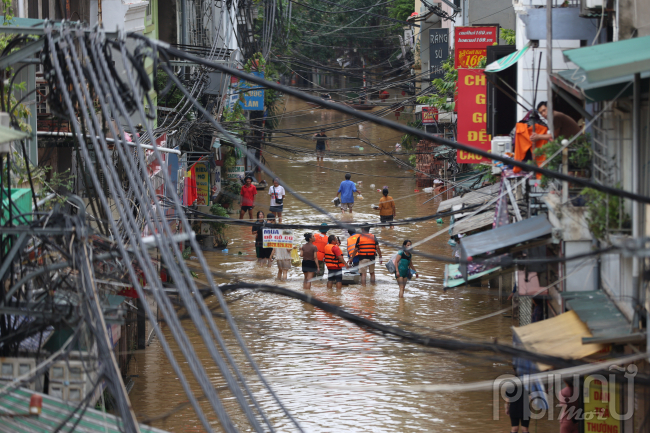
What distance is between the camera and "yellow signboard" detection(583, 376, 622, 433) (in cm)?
909

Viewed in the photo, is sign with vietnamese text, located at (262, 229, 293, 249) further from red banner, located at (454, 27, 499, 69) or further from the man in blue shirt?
the man in blue shirt

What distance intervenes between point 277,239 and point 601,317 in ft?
30.9

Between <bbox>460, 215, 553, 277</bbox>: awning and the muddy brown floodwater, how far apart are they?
3.68ft

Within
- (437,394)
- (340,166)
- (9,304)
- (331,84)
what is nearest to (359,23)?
(331,84)

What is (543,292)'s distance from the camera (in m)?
11.3

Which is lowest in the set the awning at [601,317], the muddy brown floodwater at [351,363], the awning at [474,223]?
the muddy brown floodwater at [351,363]

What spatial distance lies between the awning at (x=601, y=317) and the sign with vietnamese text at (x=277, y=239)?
8163 mm

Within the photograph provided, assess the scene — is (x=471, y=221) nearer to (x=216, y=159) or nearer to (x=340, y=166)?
(x=216, y=159)

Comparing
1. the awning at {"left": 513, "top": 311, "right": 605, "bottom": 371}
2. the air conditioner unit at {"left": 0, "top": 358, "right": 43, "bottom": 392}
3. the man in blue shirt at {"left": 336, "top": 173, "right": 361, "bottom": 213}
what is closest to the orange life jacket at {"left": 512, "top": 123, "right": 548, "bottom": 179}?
the awning at {"left": 513, "top": 311, "right": 605, "bottom": 371}

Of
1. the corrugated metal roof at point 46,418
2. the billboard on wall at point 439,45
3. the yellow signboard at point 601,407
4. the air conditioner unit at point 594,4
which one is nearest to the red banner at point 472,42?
the air conditioner unit at point 594,4

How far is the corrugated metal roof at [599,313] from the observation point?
795 centimetres

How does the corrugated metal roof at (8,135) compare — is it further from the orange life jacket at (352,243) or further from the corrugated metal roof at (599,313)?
the orange life jacket at (352,243)

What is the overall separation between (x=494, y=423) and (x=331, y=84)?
172 feet

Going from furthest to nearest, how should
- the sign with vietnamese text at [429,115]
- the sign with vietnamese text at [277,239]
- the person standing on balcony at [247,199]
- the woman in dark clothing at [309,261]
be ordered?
the sign with vietnamese text at [429,115]
the person standing on balcony at [247,199]
the woman in dark clothing at [309,261]
the sign with vietnamese text at [277,239]
